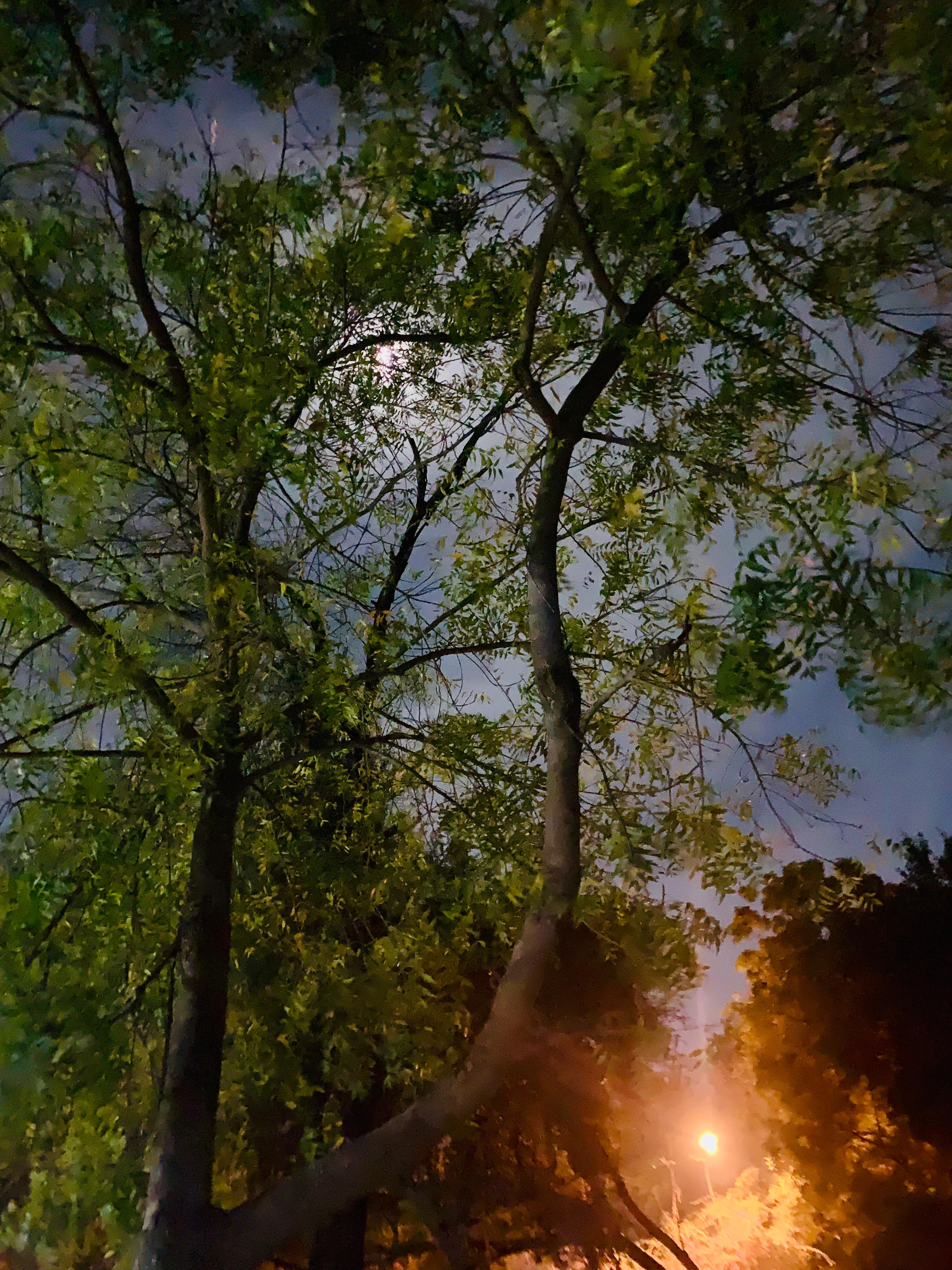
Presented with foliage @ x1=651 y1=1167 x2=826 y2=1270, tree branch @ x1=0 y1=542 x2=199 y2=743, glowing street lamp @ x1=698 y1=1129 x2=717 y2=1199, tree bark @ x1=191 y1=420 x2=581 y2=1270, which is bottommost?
foliage @ x1=651 y1=1167 x2=826 y2=1270

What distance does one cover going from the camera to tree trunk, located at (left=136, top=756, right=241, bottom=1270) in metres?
2.80

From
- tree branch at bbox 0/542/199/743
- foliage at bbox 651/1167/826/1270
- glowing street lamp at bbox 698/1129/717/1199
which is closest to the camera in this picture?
tree branch at bbox 0/542/199/743

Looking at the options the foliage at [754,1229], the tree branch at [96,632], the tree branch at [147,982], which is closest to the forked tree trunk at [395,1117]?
the tree branch at [147,982]

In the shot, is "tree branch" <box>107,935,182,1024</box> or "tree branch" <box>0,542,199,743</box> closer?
"tree branch" <box>0,542,199,743</box>

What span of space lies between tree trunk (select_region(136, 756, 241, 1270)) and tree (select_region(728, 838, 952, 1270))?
548cm

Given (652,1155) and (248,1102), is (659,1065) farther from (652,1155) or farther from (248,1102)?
(248,1102)

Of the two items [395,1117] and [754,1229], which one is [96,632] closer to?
[395,1117]

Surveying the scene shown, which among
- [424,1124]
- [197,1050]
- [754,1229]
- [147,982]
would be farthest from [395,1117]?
[754,1229]

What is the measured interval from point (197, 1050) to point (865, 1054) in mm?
7874

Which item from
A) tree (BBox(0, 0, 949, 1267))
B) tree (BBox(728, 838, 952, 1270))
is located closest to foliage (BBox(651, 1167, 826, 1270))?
tree (BBox(728, 838, 952, 1270))

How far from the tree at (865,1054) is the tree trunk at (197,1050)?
18.0 feet

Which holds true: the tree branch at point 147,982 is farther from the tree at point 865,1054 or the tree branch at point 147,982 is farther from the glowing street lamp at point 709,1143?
the glowing street lamp at point 709,1143

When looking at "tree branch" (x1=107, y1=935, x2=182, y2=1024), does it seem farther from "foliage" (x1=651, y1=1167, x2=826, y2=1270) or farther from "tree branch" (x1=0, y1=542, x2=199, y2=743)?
"foliage" (x1=651, y1=1167, x2=826, y2=1270)

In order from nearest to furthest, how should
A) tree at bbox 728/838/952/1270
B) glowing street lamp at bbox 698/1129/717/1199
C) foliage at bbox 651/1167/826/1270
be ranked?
tree at bbox 728/838/952/1270 → foliage at bbox 651/1167/826/1270 → glowing street lamp at bbox 698/1129/717/1199
